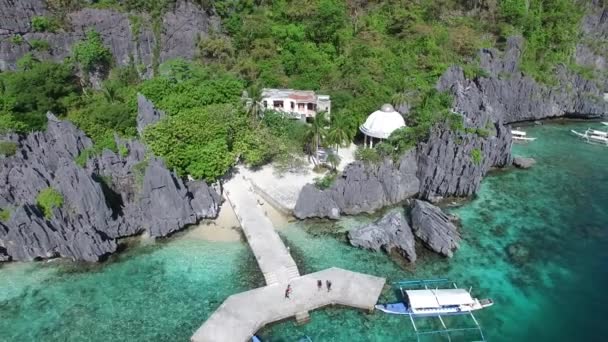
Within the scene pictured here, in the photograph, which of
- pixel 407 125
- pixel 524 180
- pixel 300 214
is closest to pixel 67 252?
pixel 300 214

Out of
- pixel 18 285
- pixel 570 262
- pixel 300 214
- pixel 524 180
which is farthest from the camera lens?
pixel 524 180

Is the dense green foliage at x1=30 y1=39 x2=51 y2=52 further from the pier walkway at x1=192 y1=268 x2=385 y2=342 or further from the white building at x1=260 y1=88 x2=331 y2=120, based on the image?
the pier walkway at x1=192 y1=268 x2=385 y2=342

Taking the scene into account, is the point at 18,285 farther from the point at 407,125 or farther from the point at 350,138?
the point at 407,125

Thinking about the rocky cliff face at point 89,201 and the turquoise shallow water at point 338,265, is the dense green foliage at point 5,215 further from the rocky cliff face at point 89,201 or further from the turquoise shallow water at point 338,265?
the turquoise shallow water at point 338,265

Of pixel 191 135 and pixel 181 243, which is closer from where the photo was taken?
pixel 181 243

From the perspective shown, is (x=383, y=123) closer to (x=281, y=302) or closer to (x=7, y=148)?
(x=281, y=302)

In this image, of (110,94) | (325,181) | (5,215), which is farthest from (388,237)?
(110,94)
